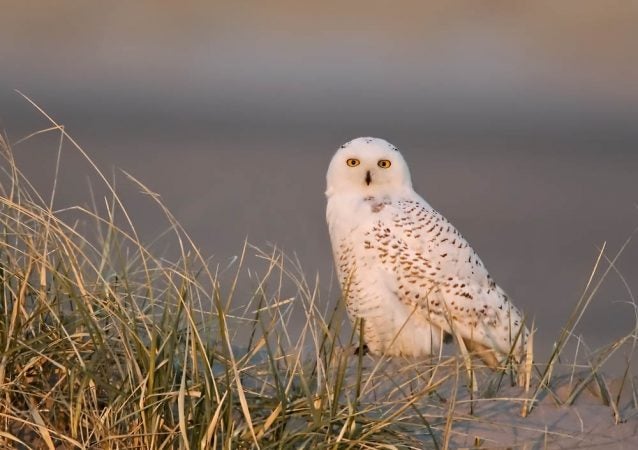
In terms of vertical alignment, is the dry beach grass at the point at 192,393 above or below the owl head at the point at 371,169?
below

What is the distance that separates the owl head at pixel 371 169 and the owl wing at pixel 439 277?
0.61 feet

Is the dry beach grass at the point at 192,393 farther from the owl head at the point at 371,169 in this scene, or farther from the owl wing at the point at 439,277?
the owl head at the point at 371,169

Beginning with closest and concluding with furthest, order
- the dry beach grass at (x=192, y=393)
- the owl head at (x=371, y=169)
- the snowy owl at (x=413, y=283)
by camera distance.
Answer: the dry beach grass at (x=192, y=393)
the snowy owl at (x=413, y=283)
the owl head at (x=371, y=169)

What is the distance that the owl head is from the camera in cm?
499

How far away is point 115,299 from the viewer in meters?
3.23

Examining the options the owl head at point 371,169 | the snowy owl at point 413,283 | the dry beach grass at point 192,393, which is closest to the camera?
the dry beach grass at point 192,393

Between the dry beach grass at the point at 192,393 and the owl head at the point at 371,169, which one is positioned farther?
the owl head at the point at 371,169

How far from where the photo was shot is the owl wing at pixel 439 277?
15.6 ft

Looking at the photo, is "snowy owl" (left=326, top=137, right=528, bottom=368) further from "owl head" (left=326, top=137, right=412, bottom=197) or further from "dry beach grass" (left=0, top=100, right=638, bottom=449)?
"dry beach grass" (left=0, top=100, right=638, bottom=449)

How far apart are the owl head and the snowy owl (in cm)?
10

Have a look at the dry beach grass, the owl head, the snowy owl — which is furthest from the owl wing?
the dry beach grass

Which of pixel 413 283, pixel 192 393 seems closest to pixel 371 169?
pixel 413 283

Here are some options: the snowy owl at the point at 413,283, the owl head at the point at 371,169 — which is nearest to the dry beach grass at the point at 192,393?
the snowy owl at the point at 413,283

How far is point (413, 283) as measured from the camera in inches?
187
